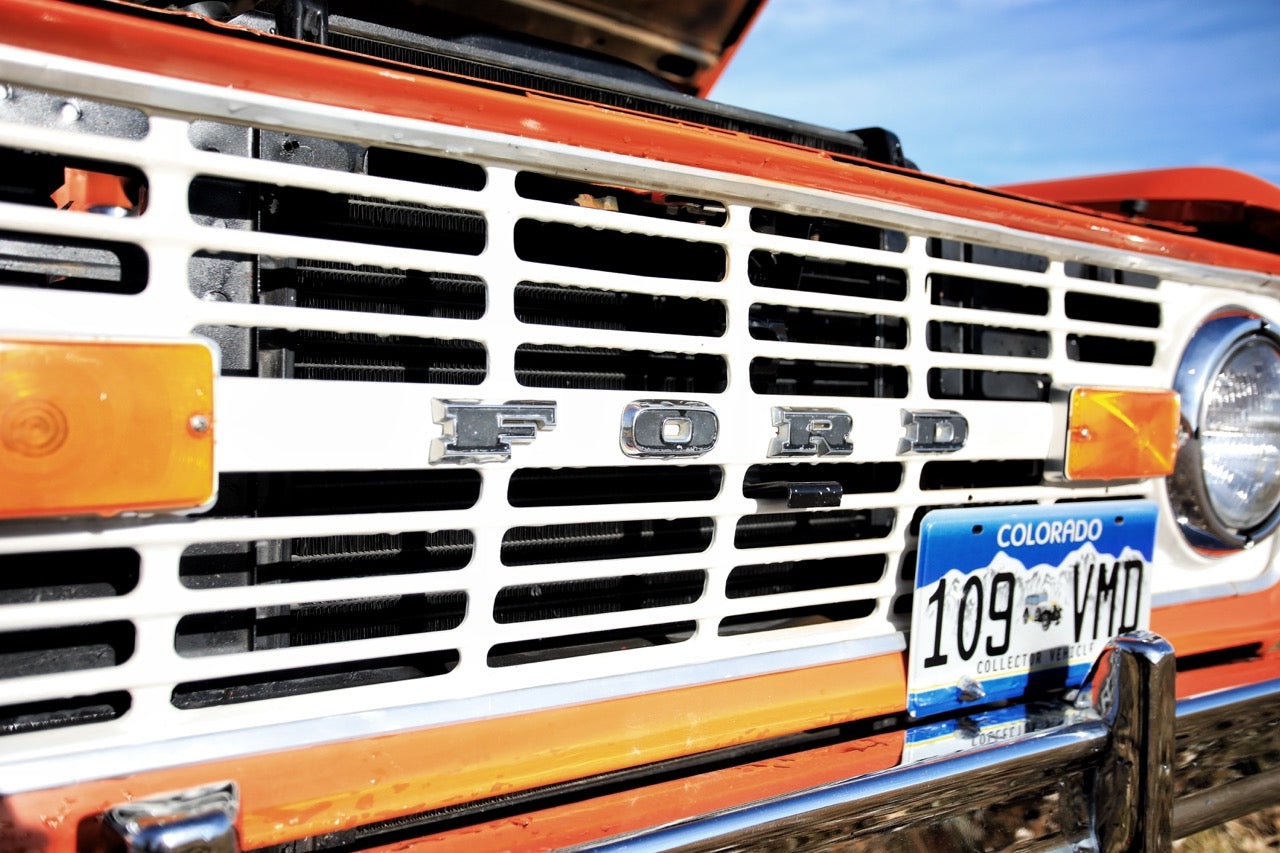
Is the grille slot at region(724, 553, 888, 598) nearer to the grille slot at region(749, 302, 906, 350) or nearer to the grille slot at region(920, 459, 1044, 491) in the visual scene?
the grille slot at region(920, 459, 1044, 491)

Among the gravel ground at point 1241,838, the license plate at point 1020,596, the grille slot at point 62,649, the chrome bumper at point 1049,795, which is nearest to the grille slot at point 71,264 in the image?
the grille slot at point 62,649


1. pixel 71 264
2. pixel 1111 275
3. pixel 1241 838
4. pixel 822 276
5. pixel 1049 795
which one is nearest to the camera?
pixel 71 264

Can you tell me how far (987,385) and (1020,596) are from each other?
38 cm

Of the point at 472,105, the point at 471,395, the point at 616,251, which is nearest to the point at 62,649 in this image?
the point at 471,395

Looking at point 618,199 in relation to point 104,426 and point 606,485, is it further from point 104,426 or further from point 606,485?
point 104,426

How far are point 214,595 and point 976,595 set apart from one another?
1.13 metres

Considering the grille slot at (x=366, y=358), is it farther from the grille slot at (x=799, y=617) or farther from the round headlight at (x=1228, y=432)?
the round headlight at (x=1228, y=432)

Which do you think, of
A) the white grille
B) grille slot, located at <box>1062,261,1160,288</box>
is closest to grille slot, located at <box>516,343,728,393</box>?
the white grille

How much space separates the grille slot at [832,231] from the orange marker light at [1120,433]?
404 millimetres

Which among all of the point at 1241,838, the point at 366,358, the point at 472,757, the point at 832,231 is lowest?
the point at 1241,838

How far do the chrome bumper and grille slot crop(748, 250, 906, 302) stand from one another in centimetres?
67

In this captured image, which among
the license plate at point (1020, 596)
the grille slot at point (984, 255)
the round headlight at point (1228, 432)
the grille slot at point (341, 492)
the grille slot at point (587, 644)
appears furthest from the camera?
the round headlight at point (1228, 432)

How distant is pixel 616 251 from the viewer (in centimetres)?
147

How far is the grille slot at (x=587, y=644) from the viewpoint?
1342 mm
